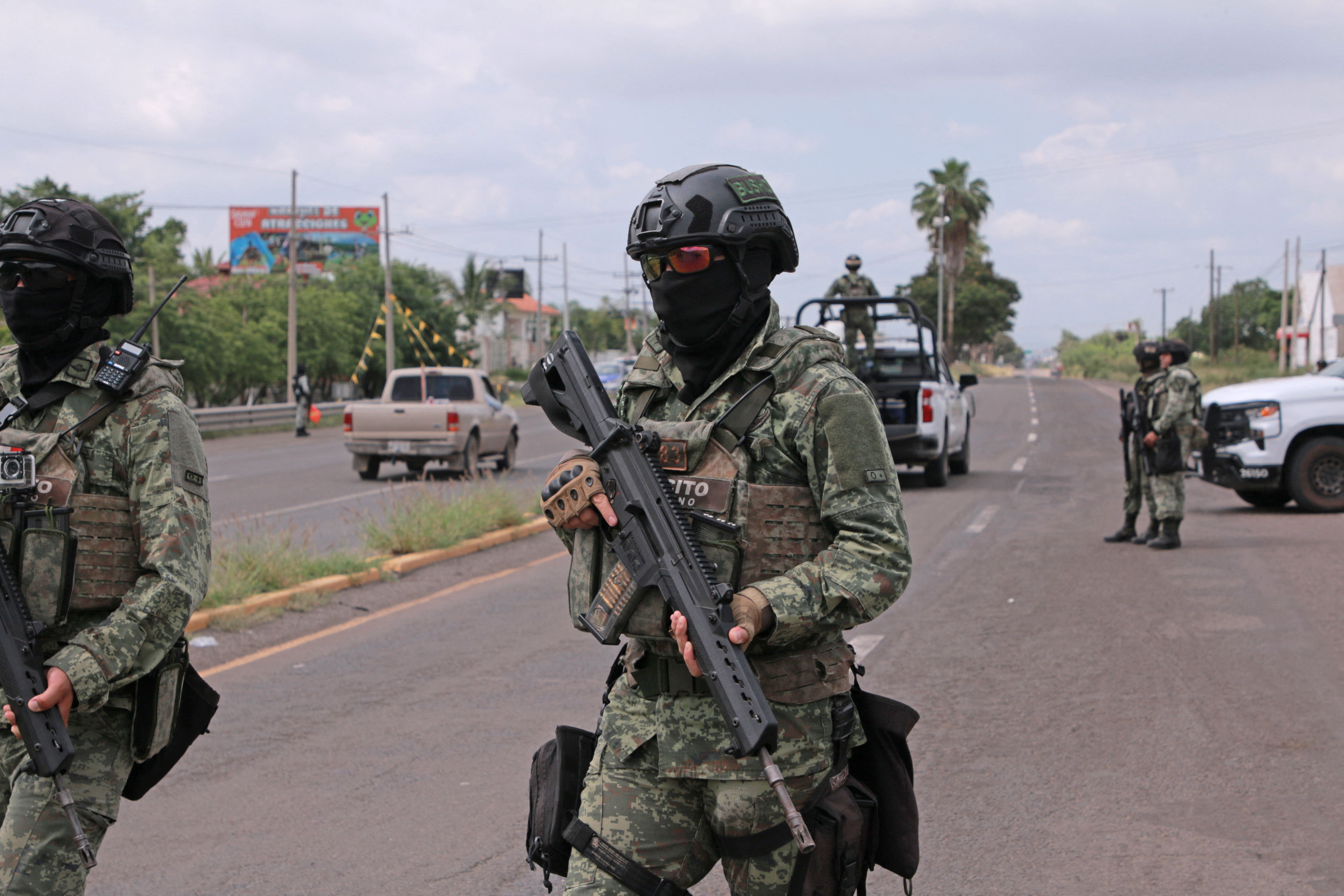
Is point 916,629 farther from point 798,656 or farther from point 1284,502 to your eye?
point 1284,502

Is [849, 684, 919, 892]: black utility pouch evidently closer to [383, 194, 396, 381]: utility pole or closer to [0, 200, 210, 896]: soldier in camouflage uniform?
[0, 200, 210, 896]: soldier in camouflage uniform

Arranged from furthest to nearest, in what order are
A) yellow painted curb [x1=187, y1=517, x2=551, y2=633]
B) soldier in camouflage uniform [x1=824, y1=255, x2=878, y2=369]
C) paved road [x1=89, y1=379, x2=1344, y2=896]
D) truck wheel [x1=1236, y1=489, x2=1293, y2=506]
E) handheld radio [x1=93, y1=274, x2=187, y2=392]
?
soldier in camouflage uniform [x1=824, y1=255, x2=878, y2=369]
truck wheel [x1=1236, y1=489, x2=1293, y2=506]
yellow painted curb [x1=187, y1=517, x2=551, y2=633]
paved road [x1=89, y1=379, x2=1344, y2=896]
handheld radio [x1=93, y1=274, x2=187, y2=392]

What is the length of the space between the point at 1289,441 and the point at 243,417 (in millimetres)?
25693

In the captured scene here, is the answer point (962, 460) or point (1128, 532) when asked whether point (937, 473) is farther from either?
point (1128, 532)

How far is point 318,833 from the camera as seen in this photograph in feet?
15.2

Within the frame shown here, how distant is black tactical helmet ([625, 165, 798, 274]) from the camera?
2703mm

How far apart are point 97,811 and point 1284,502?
45.9 feet

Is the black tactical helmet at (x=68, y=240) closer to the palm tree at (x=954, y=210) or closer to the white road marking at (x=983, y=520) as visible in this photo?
the white road marking at (x=983, y=520)

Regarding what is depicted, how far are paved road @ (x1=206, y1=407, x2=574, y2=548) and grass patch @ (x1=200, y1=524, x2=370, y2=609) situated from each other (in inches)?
9.9

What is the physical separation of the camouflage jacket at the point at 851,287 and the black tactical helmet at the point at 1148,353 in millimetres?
5645

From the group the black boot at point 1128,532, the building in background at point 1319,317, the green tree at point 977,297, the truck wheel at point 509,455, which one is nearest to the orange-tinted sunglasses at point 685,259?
the black boot at point 1128,532

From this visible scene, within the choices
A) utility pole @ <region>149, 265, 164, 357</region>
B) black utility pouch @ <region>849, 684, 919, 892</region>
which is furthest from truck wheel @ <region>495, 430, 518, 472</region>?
black utility pouch @ <region>849, 684, 919, 892</region>

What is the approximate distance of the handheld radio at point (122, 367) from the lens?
286 cm

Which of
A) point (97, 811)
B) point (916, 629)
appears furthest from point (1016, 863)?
point (916, 629)
